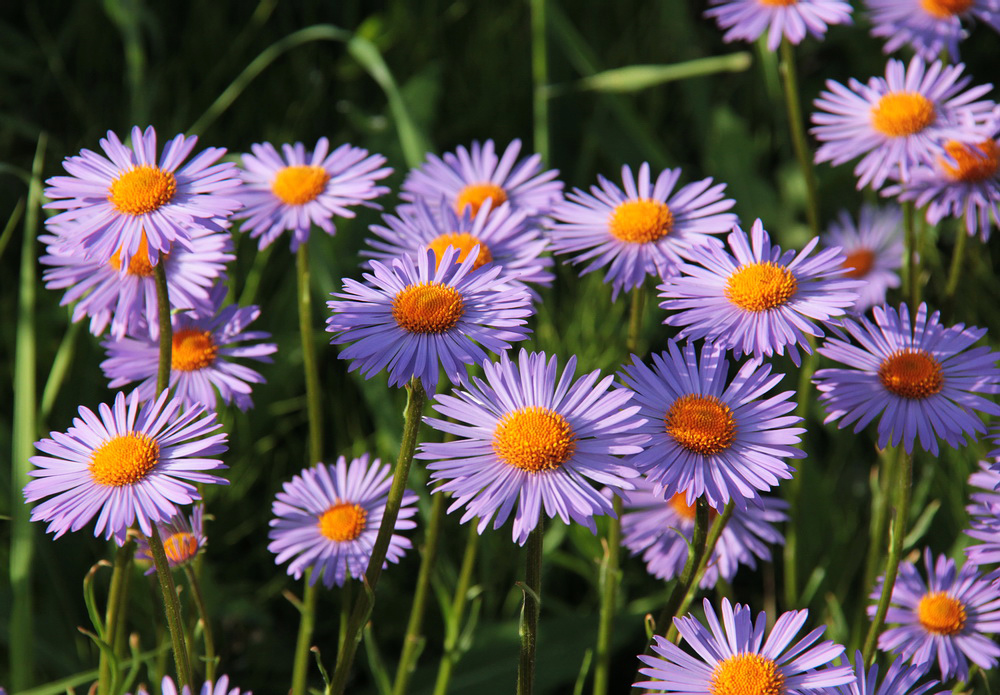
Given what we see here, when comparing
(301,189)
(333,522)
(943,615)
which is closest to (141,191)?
(301,189)

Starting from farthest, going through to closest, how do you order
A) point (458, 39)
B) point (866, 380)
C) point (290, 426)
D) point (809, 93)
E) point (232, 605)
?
point (458, 39) → point (809, 93) → point (290, 426) → point (232, 605) → point (866, 380)

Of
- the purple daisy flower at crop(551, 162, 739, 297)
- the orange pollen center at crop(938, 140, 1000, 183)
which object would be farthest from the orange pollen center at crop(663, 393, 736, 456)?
the orange pollen center at crop(938, 140, 1000, 183)

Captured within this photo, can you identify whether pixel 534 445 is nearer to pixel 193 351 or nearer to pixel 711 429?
pixel 711 429

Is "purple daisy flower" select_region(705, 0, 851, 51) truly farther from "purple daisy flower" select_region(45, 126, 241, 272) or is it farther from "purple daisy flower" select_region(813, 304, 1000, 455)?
"purple daisy flower" select_region(45, 126, 241, 272)

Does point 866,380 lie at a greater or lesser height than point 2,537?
greater

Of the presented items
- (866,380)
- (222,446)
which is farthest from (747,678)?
(222,446)

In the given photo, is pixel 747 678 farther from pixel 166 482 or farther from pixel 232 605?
pixel 232 605

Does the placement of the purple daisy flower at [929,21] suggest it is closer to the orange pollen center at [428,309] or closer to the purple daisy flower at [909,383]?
the purple daisy flower at [909,383]
